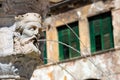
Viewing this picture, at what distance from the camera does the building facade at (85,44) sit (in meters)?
21.5

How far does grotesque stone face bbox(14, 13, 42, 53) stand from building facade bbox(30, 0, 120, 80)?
1607 cm

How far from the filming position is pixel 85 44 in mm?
22422

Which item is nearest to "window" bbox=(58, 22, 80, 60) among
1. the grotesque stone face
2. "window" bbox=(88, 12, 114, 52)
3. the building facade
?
the building facade

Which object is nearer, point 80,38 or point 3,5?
point 3,5

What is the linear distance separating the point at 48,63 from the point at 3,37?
19.4m

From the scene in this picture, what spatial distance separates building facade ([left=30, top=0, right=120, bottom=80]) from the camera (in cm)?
2153

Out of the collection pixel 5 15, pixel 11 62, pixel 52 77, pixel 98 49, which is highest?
pixel 5 15

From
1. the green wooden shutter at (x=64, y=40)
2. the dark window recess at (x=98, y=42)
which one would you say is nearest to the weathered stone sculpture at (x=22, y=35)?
the dark window recess at (x=98, y=42)

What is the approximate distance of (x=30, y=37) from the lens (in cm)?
474

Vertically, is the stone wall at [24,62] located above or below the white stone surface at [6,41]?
below

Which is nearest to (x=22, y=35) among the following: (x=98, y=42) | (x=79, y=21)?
(x=98, y=42)

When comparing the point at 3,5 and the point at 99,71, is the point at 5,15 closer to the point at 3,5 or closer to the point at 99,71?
the point at 3,5

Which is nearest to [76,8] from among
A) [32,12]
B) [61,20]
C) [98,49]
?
[61,20]

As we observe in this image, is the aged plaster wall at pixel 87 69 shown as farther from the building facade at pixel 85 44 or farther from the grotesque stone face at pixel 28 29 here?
the grotesque stone face at pixel 28 29
